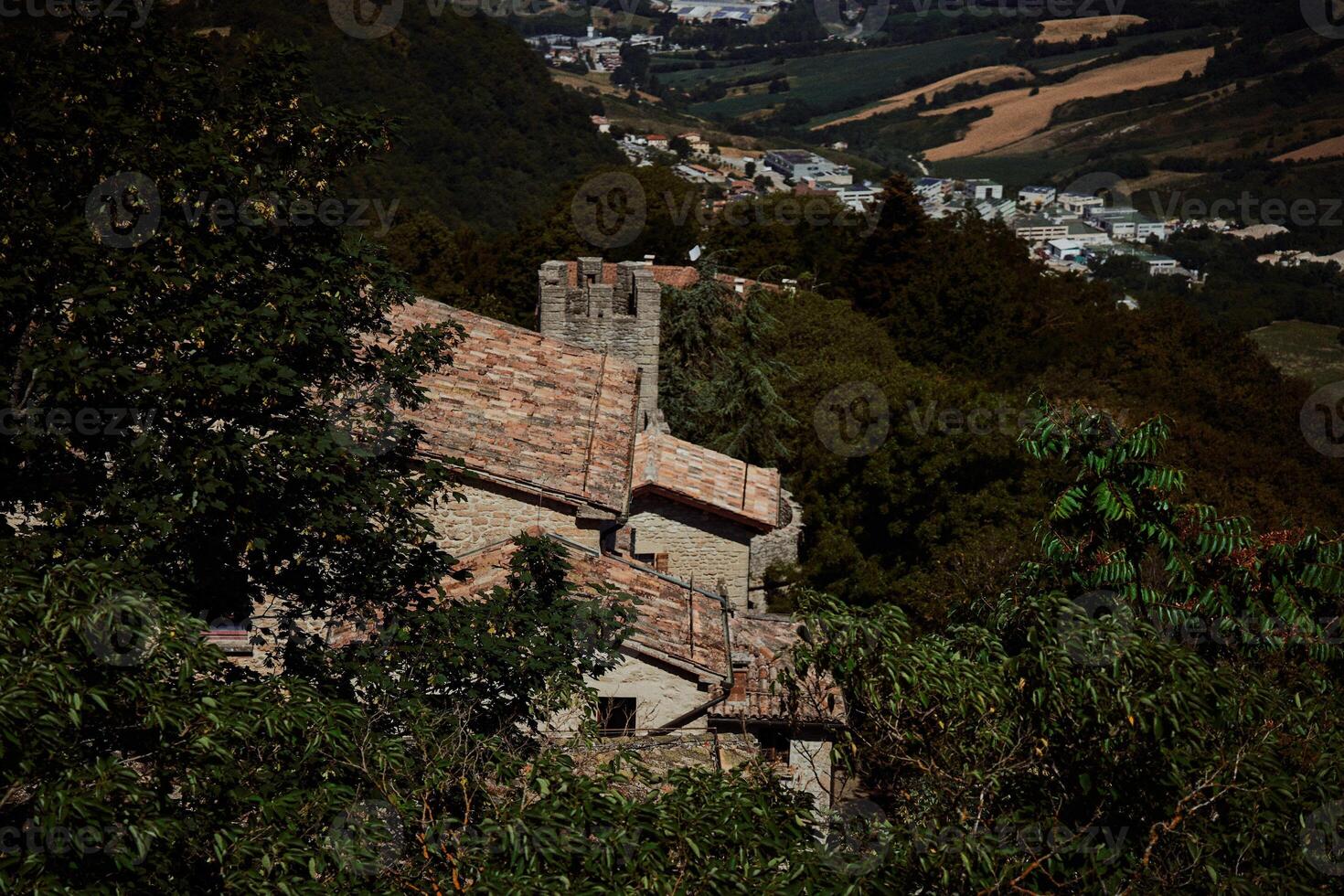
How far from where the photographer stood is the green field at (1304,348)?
6550 centimetres

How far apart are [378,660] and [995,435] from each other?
15.5m

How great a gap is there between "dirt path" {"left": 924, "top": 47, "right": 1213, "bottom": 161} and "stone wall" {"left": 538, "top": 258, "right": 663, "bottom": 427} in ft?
424

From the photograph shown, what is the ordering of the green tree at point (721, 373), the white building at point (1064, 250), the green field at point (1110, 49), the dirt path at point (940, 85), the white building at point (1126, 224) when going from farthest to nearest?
the dirt path at point (940, 85)
the green field at point (1110, 49)
the white building at point (1126, 224)
the white building at point (1064, 250)
the green tree at point (721, 373)

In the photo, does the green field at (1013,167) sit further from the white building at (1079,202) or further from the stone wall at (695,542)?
the stone wall at (695,542)

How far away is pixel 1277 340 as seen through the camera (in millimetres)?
72438

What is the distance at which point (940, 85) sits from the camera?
17275cm

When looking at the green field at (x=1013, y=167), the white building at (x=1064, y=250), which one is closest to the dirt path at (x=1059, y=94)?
the green field at (x=1013, y=167)

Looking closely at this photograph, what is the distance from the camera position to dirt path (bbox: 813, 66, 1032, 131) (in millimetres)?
168750

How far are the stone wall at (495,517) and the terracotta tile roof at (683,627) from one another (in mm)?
229

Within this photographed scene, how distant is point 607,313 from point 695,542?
4088 mm

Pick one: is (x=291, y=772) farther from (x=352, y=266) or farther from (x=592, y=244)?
(x=592, y=244)

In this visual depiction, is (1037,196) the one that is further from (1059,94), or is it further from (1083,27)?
(1083,27)

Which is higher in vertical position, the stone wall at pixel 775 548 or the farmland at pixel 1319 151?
the farmland at pixel 1319 151

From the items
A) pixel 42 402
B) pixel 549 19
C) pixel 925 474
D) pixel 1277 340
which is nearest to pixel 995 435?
pixel 925 474
